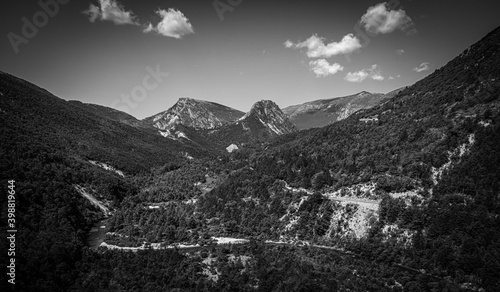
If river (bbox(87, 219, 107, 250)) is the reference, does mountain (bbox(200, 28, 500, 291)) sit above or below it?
above

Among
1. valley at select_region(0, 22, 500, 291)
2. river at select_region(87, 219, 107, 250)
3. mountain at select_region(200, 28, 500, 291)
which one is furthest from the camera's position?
river at select_region(87, 219, 107, 250)

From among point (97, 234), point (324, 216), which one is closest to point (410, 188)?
point (324, 216)

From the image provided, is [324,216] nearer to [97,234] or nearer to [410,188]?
[410,188]

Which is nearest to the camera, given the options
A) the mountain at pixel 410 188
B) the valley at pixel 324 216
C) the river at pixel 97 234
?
the mountain at pixel 410 188

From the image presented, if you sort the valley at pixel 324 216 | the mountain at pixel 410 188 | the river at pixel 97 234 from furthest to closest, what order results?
the river at pixel 97 234
the valley at pixel 324 216
the mountain at pixel 410 188

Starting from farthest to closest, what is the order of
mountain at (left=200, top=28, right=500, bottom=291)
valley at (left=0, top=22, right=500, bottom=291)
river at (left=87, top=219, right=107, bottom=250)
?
river at (left=87, top=219, right=107, bottom=250) → valley at (left=0, top=22, right=500, bottom=291) → mountain at (left=200, top=28, right=500, bottom=291)

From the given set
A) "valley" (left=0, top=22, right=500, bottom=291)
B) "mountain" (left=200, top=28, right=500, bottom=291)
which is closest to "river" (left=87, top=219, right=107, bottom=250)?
"valley" (left=0, top=22, right=500, bottom=291)

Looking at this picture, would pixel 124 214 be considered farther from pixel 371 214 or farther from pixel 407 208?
pixel 407 208

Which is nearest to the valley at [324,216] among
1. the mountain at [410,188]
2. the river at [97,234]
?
the mountain at [410,188]

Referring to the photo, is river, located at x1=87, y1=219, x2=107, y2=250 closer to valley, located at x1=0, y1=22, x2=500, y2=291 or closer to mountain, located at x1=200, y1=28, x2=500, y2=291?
valley, located at x1=0, y1=22, x2=500, y2=291

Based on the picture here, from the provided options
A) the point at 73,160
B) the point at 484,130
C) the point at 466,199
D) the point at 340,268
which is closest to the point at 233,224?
the point at 340,268

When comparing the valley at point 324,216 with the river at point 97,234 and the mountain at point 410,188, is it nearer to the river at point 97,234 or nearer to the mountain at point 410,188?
the mountain at point 410,188
